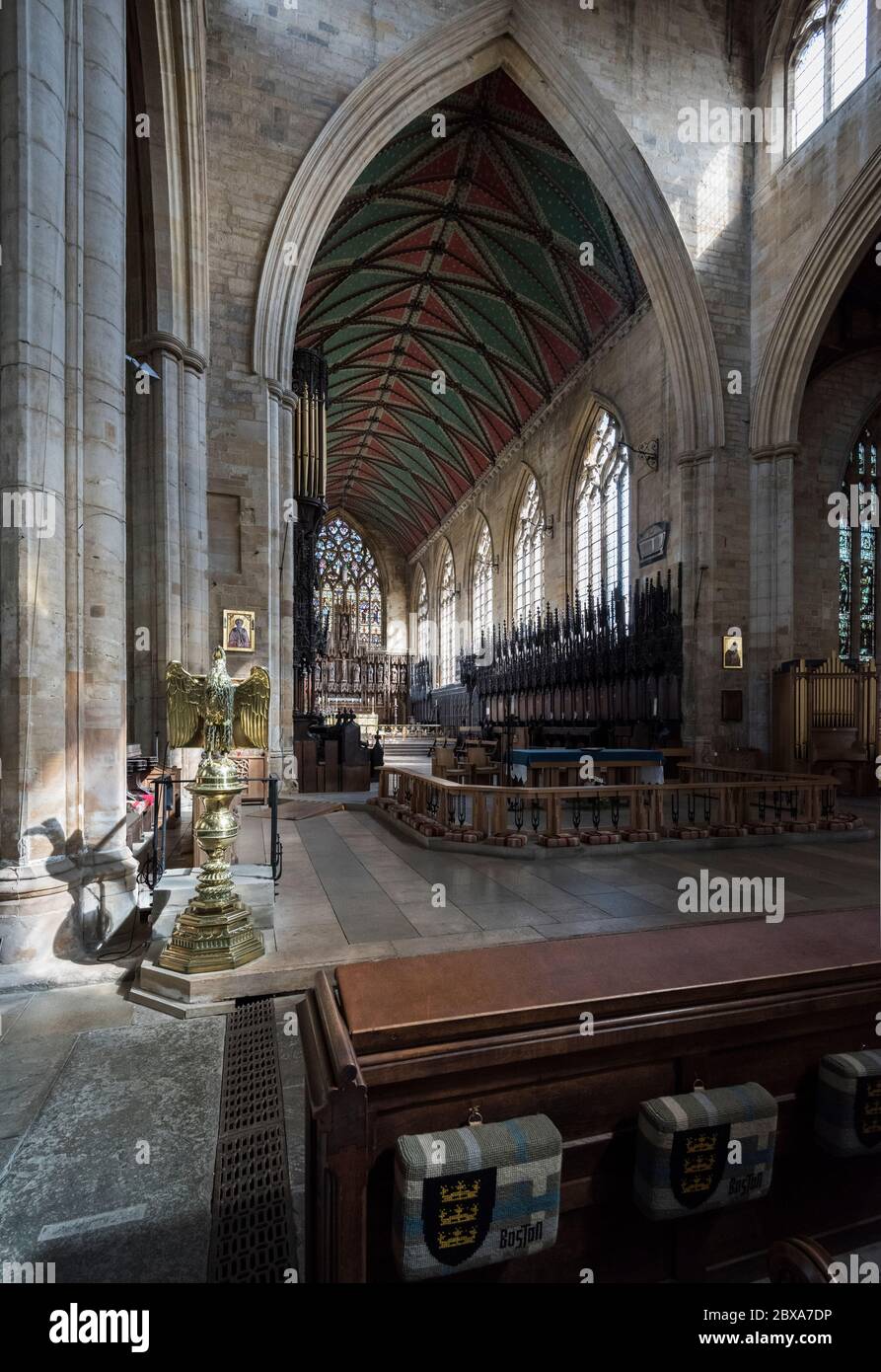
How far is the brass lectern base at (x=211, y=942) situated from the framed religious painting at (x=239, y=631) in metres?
6.93

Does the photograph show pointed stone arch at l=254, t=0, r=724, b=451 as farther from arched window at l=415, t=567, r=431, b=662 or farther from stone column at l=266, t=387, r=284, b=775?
arched window at l=415, t=567, r=431, b=662

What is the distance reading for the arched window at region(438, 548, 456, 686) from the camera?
98.9 feet

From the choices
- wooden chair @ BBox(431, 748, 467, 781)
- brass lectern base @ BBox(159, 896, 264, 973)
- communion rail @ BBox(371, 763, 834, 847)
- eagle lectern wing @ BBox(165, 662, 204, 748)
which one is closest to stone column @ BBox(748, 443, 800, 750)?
communion rail @ BBox(371, 763, 834, 847)

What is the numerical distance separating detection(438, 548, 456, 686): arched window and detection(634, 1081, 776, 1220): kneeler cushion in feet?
93.1

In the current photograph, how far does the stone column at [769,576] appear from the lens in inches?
474

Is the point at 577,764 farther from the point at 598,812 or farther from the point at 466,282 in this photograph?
the point at 466,282

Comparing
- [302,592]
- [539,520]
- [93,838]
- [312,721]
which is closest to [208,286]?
[302,592]

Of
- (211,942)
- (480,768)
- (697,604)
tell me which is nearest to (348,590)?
(697,604)

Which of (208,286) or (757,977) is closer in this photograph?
(757,977)

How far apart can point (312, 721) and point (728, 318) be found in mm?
11398

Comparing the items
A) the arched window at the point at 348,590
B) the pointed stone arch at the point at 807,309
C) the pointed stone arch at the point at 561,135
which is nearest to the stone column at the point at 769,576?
the pointed stone arch at the point at 807,309
